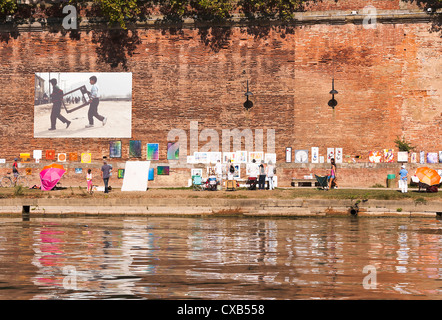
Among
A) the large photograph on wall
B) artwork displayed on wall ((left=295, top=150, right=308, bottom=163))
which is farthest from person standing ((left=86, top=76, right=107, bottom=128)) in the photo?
artwork displayed on wall ((left=295, top=150, right=308, bottom=163))

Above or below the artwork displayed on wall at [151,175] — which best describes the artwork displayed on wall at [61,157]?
above

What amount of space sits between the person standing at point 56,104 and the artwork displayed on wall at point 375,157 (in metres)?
17.6

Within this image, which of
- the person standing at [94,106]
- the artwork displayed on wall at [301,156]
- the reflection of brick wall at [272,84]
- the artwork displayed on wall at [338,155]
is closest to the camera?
the reflection of brick wall at [272,84]

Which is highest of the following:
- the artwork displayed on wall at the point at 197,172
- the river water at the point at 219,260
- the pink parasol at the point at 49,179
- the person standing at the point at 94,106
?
the person standing at the point at 94,106

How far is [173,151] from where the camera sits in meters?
39.5

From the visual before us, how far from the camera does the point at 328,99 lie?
1528 inches

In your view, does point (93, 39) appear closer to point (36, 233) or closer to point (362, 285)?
point (36, 233)

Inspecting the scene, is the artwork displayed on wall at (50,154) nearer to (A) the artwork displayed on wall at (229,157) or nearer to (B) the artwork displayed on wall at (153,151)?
(B) the artwork displayed on wall at (153,151)

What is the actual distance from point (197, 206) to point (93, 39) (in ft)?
49.7

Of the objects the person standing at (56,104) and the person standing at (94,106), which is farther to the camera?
the person standing at (56,104)

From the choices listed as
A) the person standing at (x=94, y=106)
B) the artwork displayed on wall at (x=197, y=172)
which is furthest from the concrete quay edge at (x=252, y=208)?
the person standing at (x=94, y=106)

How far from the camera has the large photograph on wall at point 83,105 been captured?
40.0m

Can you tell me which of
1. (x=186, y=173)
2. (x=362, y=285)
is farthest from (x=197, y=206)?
(x=362, y=285)
